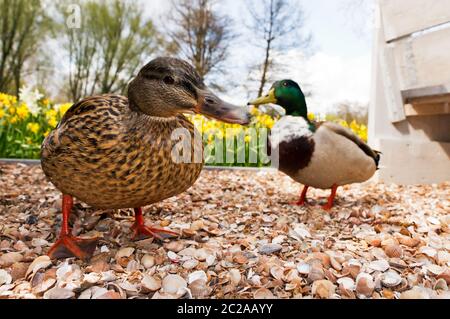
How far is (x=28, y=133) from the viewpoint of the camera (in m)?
2.57

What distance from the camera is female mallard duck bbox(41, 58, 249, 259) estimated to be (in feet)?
2.65

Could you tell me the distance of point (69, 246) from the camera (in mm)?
974

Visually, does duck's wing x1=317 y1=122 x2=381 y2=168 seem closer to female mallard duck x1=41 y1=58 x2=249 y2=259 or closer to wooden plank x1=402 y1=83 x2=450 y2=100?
wooden plank x1=402 y1=83 x2=450 y2=100

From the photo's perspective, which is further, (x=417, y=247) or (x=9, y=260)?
(x=417, y=247)

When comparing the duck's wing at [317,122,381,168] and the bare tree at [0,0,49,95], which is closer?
the duck's wing at [317,122,381,168]

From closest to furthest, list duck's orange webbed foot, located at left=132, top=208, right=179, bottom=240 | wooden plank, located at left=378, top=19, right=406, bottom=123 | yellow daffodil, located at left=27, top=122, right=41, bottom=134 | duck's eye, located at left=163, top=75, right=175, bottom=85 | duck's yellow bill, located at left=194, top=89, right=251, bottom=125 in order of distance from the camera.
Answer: duck's yellow bill, located at left=194, top=89, right=251, bottom=125
duck's eye, located at left=163, top=75, right=175, bottom=85
duck's orange webbed foot, located at left=132, top=208, right=179, bottom=240
wooden plank, located at left=378, top=19, right=406, bottom=123
yellow daffodil, located at left=27, top=122, right=41, bottom=134

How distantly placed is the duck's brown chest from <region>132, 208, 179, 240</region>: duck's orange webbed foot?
0.20m

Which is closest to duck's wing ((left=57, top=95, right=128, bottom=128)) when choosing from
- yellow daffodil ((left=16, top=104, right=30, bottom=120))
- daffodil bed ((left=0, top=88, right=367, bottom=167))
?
daffodil bed ((left=0, top=88, right=367, bottom=167))

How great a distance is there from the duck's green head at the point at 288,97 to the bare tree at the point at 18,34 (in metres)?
1.34

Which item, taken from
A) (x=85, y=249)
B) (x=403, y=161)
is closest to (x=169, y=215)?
(x=85, y=249)

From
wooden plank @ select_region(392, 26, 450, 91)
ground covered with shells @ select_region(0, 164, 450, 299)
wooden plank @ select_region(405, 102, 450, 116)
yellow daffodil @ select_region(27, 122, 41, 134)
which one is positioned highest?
wooden plank @ select_region(392, 26, 450, 91)

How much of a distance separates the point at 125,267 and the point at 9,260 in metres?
0.30
